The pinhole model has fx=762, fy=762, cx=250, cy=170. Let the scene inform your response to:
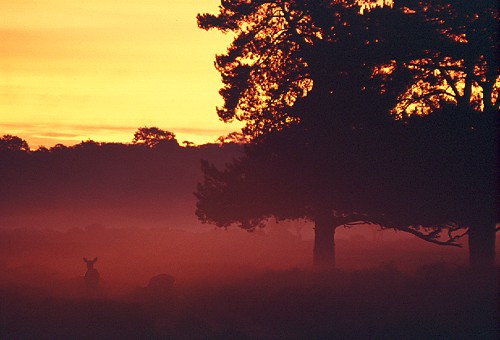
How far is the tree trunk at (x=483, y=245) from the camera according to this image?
96.2ft

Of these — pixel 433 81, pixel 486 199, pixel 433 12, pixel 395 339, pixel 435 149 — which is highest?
pixel 433 12

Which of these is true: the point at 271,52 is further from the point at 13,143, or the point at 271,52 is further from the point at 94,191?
the point at 13,143

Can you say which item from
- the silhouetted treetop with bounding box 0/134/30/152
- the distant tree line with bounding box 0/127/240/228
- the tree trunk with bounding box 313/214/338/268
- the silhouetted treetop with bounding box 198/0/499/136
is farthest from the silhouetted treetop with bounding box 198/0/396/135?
the silhouetted treetop with bounding box 0/134/30/152

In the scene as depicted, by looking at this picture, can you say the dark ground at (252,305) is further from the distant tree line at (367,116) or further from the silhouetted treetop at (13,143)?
the silhouetted treetop at (13,143)

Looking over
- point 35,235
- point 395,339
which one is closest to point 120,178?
point 35,235

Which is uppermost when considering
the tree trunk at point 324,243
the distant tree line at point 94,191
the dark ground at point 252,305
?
the distant tree line at point 94,191

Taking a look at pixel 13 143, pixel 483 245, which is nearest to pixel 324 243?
pixel 483 245

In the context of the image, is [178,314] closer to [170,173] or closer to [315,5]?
[315,5]

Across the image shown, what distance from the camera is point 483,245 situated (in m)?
29.5

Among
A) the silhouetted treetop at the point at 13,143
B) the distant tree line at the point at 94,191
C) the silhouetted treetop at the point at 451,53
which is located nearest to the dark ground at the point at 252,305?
the silhouetted treetop at the point at 451,53

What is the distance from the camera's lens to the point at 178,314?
21.4 m

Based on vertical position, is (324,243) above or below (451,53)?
below

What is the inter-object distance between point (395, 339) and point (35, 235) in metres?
44.2

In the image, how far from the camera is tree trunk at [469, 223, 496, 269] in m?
29.3
